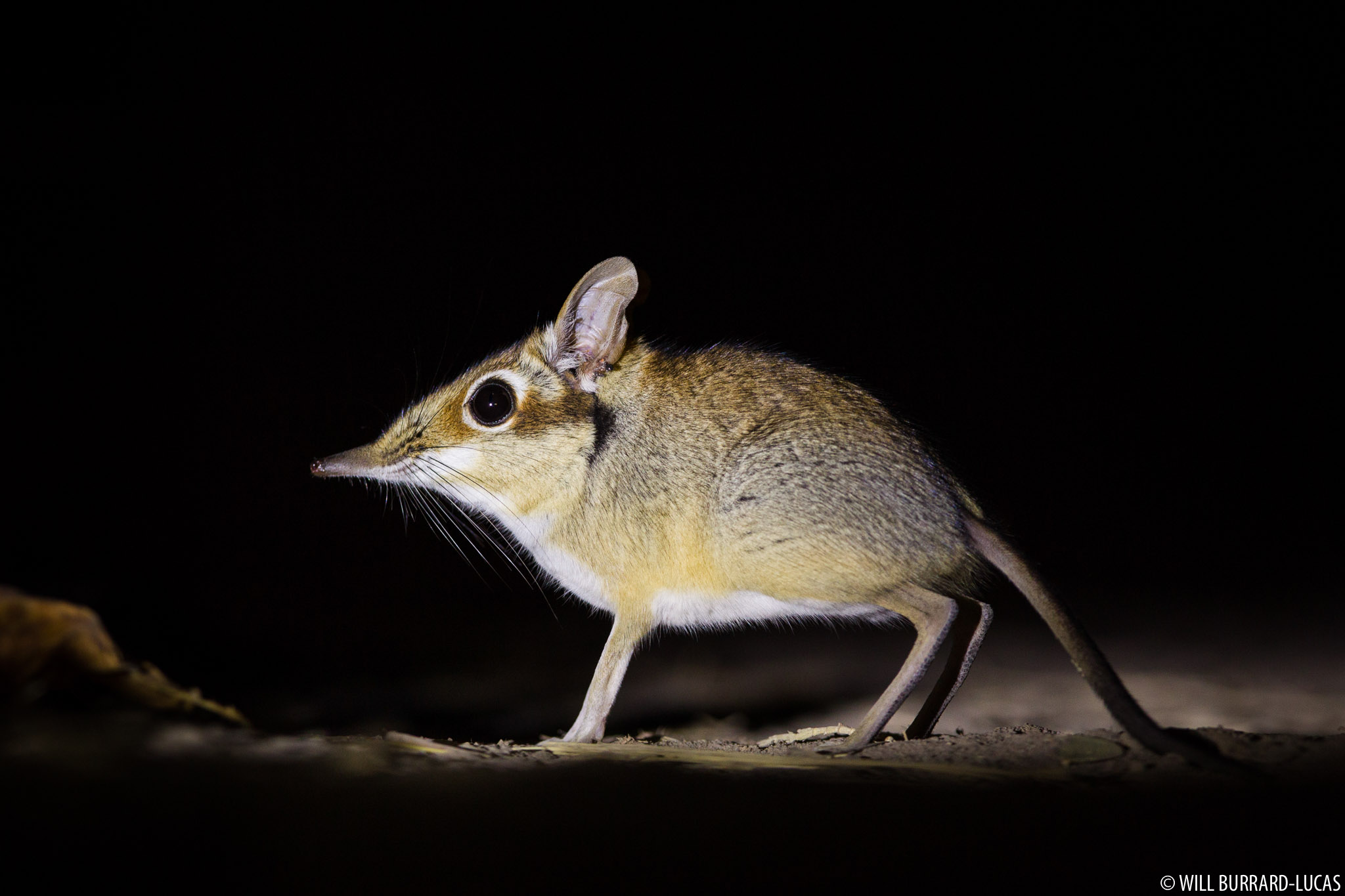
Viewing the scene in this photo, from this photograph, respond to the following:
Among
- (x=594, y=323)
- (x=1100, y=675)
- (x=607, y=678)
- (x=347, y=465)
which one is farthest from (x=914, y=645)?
(x=347, y=465)

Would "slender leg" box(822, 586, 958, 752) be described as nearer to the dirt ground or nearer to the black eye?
the dirt ground

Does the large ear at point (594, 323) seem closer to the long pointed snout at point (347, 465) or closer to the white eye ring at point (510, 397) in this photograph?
the white eye ring at point (510, 397)

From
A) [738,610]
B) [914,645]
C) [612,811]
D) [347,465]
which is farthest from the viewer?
[347,465]

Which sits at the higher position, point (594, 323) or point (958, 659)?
point (594, 323)

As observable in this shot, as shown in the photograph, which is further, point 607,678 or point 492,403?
point 492,403

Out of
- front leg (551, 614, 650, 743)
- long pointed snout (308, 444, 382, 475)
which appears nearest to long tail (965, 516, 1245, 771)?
front leg (551, 614, 650, 743)

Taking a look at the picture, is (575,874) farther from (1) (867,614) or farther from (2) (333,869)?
(1) (867,614)

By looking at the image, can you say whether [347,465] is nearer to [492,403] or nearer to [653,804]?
[492,403]
